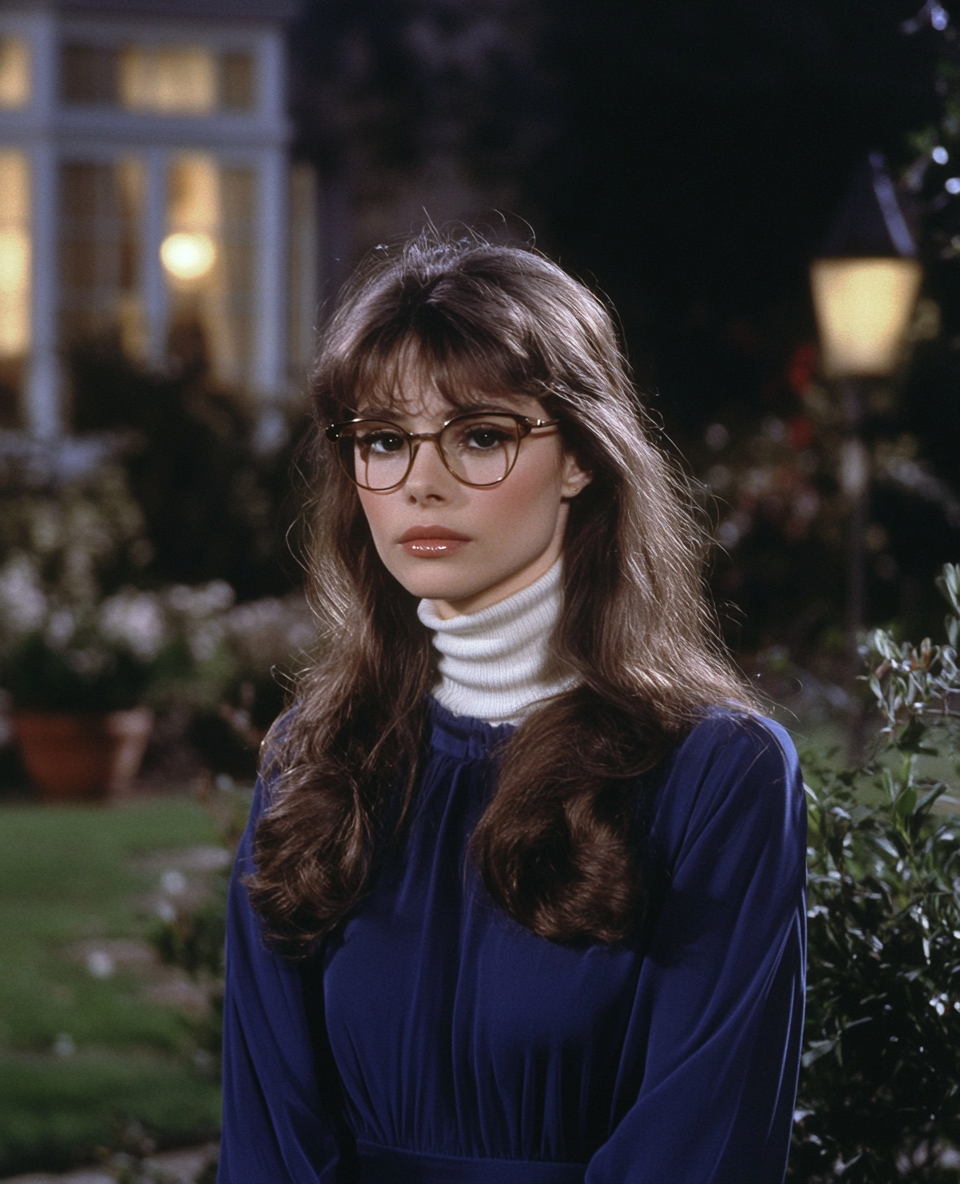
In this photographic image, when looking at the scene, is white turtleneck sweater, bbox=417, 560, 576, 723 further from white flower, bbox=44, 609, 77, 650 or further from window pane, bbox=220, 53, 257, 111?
window pane, bbox=220, 53, 257, 111

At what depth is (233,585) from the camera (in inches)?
394

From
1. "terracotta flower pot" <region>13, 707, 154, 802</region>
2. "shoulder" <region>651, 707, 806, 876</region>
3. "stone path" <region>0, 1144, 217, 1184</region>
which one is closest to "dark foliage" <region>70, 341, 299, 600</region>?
"terracotta flower pot" <region>13, 707, 154, 802</region>

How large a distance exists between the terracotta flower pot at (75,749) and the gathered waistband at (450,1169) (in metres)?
6.31

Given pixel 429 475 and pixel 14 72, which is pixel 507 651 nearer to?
pixel 429 475

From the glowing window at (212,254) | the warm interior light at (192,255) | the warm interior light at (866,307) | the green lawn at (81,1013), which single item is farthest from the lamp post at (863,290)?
the warm interior light at (192,255)

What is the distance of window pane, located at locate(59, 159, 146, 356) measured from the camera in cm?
1104

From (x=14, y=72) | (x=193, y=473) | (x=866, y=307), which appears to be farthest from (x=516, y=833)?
(x=14, y=72)

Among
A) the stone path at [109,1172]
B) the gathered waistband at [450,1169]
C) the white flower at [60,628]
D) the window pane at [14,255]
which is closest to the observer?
the gathered waistband at [450,1169]

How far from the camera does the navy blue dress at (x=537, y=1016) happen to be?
1.42 meters

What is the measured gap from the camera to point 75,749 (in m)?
7.67

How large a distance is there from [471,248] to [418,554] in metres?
0.38

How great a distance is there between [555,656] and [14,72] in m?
10.6

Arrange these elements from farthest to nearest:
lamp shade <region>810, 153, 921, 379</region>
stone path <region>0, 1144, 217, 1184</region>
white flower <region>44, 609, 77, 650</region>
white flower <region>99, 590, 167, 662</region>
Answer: white flower <region>99, 590, 167, 662</region>
white flower <region>44, 609, 77, 650</region>
lamp shade <region>810, 153, 921, 379</region>
stone path <region>0, 1144, 217, 1184</region>

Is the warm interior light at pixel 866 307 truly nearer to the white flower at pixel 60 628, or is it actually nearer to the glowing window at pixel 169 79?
the white flower at pixel 60 628
